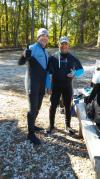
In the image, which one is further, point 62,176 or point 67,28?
point 67,28

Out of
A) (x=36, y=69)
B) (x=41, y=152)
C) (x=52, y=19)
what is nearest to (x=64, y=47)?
(x=36, y=69)

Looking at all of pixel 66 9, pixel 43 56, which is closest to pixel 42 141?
pixel 43 56

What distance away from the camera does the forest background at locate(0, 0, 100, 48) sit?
41.2m

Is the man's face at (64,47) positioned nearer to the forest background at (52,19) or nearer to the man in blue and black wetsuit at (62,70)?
the man in blue and black wetsuit at (62,70)

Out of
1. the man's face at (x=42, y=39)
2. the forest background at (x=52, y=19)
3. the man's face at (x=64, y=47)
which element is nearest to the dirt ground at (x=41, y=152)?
the man's face at (x=64, y=47)

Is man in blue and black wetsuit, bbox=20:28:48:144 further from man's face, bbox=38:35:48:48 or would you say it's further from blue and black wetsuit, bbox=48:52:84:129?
blue and black wetsuit, bbox=48:52:84:129

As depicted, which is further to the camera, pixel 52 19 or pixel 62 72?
pixel 52 19

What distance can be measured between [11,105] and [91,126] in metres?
4.44

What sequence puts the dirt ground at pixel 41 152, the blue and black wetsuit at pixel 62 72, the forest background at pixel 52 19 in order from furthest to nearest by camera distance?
the forest background at pixel 52 19 → the blue and black wetsuit at pixel 62 72 → the dirt ground at pixel 41 152

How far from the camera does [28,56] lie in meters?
5.96

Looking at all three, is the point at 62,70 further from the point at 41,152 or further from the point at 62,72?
the point at 41,152

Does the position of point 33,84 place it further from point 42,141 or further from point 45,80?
point 42,141

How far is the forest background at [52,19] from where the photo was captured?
4125 centimetres

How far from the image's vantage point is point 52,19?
4959 centimetres
